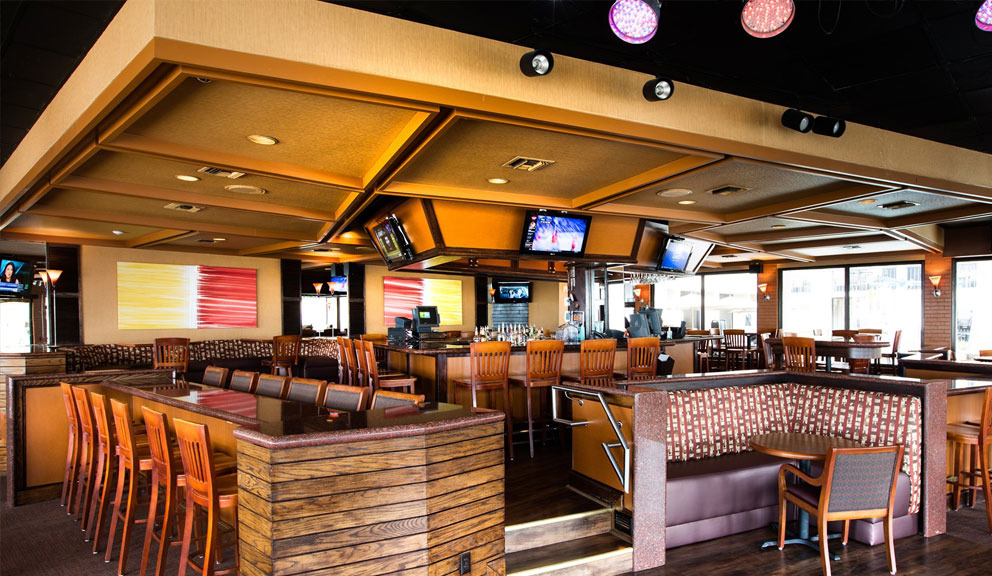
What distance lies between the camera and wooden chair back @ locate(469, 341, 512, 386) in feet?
17.7

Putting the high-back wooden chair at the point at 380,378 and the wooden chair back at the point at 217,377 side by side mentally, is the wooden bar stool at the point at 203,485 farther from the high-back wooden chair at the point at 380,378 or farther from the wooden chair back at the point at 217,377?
the high-back wooden chair at the point at 380,378

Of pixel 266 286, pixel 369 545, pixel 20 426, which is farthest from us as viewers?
pixel 266 286

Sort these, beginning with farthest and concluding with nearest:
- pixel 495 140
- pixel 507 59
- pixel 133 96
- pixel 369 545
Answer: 1. pixel 495 140
2. pixel 507 59
3. pixel 133 96
4. pixel 369 545

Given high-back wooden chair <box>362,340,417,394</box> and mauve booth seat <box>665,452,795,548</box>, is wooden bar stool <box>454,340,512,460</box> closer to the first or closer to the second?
high-back wooden chair <box>362,340,417,394</box>

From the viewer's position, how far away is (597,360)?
19.5 feet

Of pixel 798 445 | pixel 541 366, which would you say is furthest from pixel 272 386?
pixel 798 445

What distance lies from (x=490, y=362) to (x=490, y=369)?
7 cm

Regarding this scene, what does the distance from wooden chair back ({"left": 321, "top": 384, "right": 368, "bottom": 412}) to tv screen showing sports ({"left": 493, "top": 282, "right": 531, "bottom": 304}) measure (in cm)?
1140

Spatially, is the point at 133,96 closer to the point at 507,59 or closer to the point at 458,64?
the point at 458,64

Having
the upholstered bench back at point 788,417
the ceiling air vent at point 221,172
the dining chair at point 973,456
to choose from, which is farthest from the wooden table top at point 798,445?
the ceiling air vent at point 221,172

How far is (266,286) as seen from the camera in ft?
38.4

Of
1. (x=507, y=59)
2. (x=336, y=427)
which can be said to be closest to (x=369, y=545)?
(x=336, y=427)

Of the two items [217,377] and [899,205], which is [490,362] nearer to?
[217,377]

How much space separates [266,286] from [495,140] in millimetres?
8950
